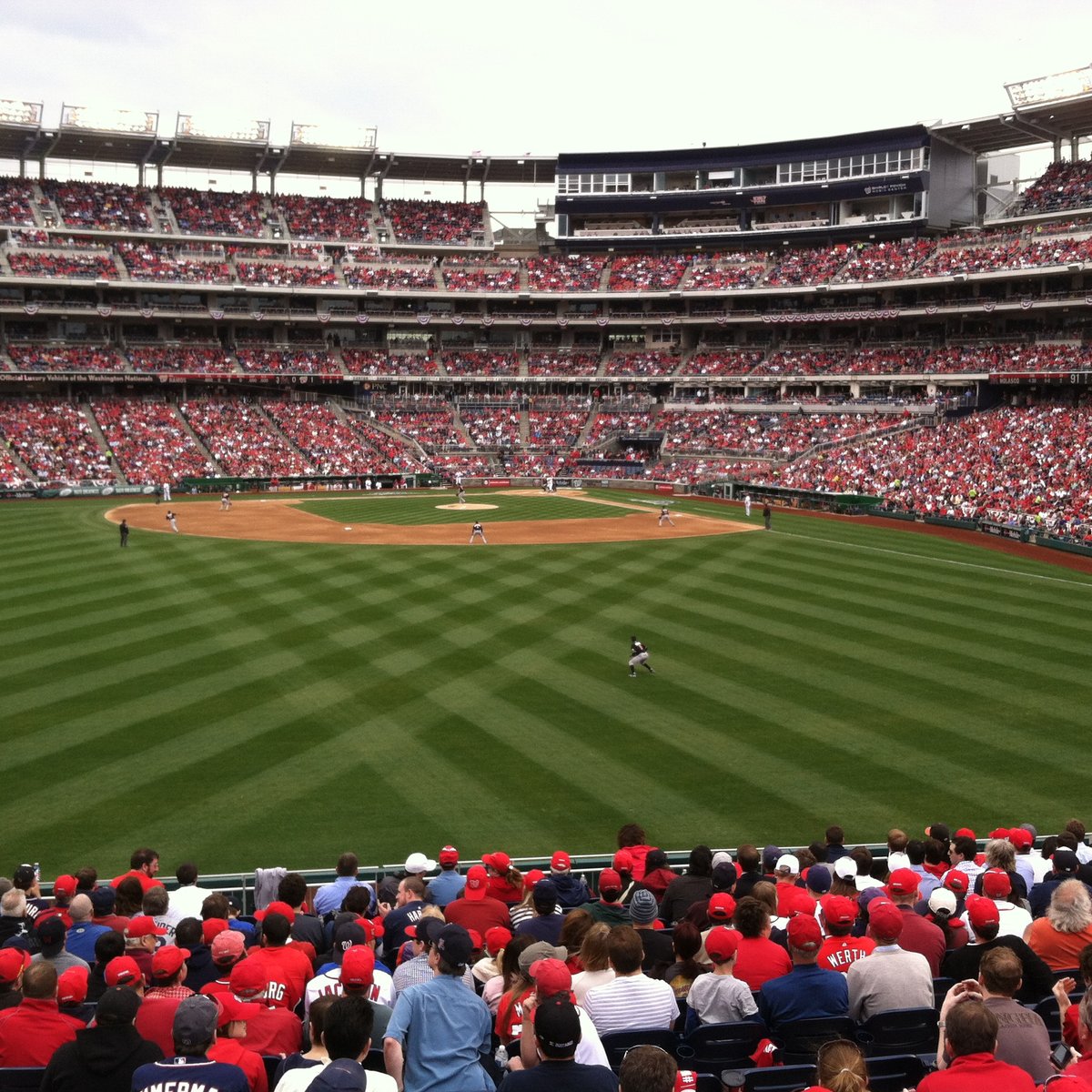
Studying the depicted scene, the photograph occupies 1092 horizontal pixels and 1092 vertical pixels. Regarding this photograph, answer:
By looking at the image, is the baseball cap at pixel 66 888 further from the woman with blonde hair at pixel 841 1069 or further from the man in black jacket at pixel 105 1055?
the woman with blonde hair at pixel 841 1069

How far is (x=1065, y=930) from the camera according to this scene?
323 inches

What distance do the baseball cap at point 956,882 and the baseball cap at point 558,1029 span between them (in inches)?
248

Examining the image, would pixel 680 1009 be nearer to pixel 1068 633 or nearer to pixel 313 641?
pixel 313 641

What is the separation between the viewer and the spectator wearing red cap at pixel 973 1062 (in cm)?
504

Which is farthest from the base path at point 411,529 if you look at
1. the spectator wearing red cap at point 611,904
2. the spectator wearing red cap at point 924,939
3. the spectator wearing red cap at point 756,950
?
the spectator wearing red cap at point 756,950

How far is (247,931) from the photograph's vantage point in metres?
9.88

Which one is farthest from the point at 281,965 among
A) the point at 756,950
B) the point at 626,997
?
the point at 756,950

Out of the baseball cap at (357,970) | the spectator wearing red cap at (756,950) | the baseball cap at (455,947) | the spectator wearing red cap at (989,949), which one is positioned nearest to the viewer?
the baseball cap at (357,970)

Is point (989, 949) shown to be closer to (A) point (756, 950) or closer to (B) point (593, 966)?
(A) point (756, 950)

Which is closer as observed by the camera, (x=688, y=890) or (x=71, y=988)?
(x=71, y=988)

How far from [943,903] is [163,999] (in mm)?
6615

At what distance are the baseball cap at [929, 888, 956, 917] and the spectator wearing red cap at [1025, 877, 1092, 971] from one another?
76 cm

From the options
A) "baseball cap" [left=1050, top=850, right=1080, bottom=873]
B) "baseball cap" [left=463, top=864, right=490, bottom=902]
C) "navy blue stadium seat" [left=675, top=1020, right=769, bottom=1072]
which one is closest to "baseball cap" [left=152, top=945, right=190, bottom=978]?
"baseball cap" [left=463, top=864, right=490, bottom=902]

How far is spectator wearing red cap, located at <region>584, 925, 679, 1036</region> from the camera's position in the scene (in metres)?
6.57
